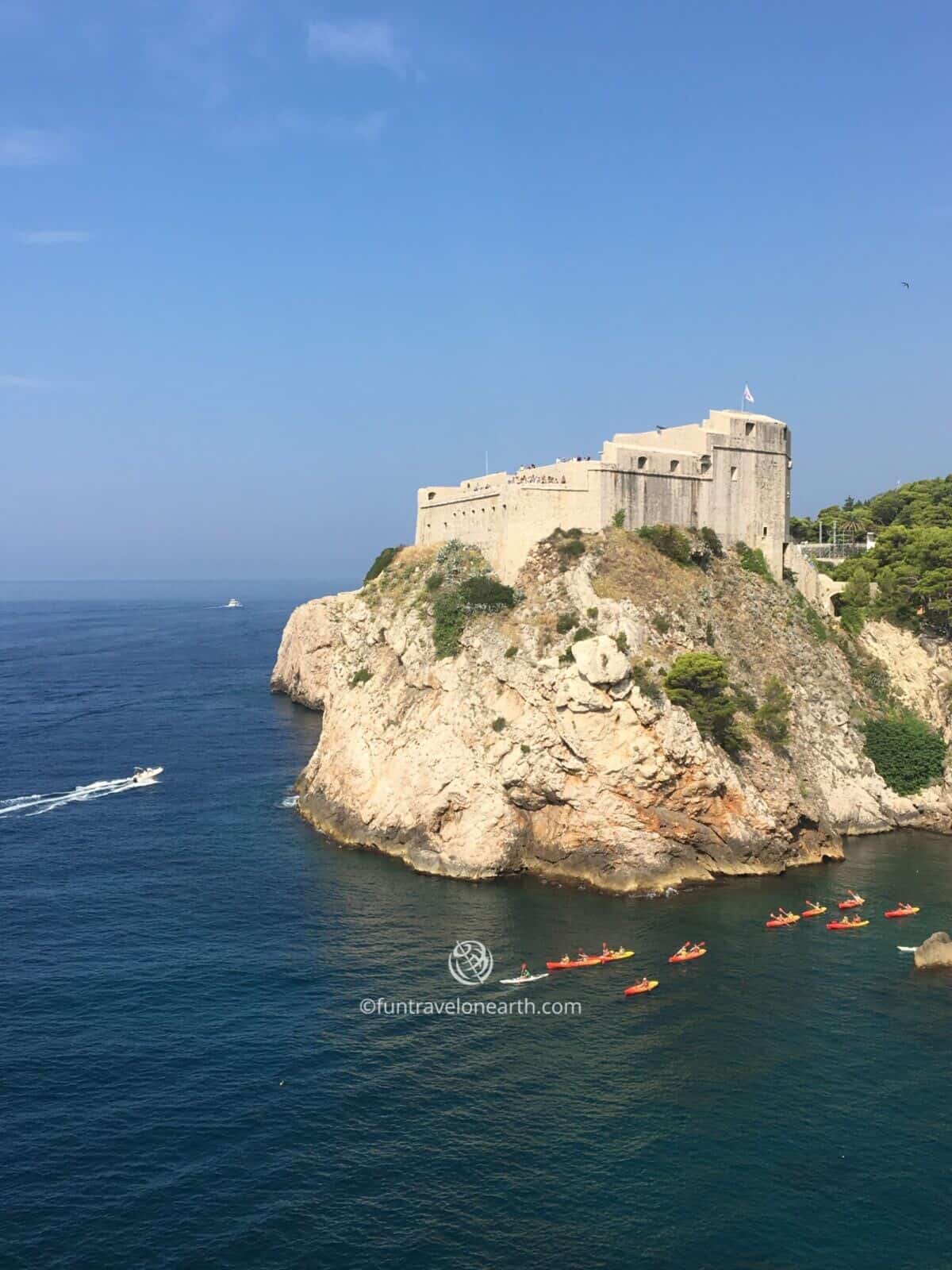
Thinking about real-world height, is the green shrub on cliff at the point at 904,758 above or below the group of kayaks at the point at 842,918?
above

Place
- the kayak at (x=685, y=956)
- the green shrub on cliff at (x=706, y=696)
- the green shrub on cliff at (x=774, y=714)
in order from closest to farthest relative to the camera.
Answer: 1. the kayak at (x=685, y=956)
2. the green shrub on cliff at (x=706, y=696)
3. the green shrub on cliff at (x=774, y=714)

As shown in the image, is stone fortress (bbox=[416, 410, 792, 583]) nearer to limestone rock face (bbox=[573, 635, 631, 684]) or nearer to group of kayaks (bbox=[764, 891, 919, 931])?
limestone rock face (bbox=[573, 635, 631, 684])

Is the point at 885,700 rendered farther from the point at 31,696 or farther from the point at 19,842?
the point at 31,696

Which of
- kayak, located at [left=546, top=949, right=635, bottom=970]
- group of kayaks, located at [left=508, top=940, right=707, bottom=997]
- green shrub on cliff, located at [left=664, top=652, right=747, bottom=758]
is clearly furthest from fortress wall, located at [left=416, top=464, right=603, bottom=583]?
kayak, located at [left=546, top=949, right=635, bottom=970]

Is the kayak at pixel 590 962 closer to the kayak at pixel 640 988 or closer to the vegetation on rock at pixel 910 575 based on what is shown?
the kayak at pixel 640 988

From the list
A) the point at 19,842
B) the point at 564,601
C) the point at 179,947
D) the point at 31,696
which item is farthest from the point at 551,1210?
the point at 31,696

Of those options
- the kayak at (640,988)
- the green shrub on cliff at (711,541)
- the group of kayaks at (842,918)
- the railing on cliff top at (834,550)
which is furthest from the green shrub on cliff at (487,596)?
the railing on cliff top at (834,550)
